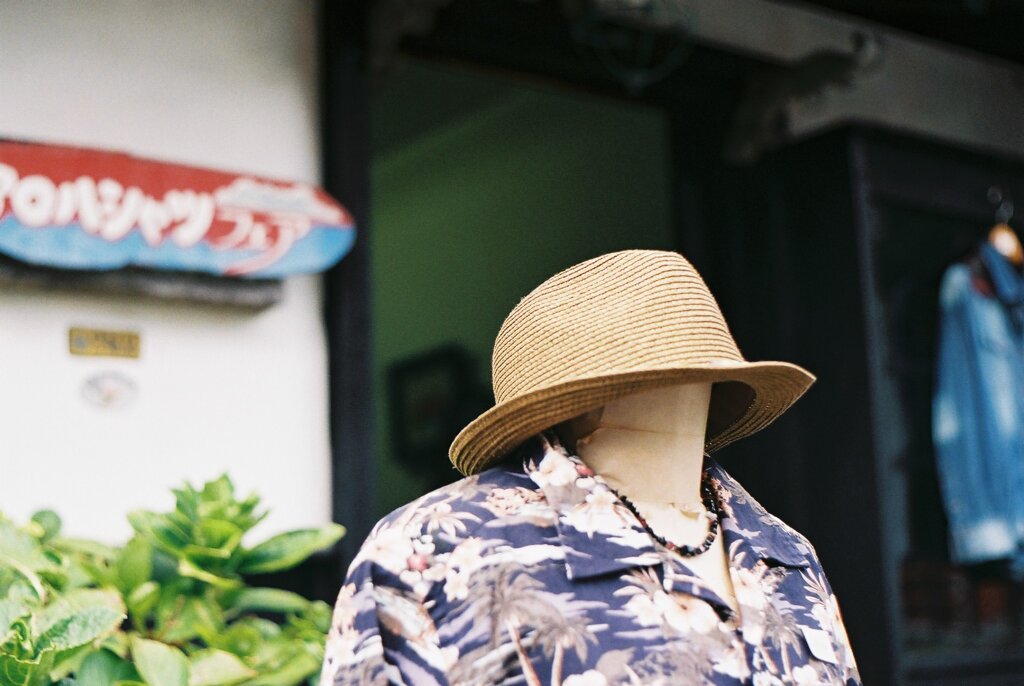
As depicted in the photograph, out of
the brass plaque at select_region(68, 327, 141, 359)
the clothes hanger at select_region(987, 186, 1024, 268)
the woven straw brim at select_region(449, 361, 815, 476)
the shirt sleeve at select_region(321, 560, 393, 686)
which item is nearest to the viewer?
the shirt sleeve at select_region(321, 560, 393, 686)

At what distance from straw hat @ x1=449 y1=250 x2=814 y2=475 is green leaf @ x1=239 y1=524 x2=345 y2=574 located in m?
0.70

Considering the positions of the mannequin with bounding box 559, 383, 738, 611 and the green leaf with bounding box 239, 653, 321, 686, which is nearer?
the mannequin with bounding box 559, 383, 738, 611

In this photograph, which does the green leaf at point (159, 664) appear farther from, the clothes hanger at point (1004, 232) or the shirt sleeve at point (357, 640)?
the clothes hanger at point (1004, 232)

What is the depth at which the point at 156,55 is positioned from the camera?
2646mm

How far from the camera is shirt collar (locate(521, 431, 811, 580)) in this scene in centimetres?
123

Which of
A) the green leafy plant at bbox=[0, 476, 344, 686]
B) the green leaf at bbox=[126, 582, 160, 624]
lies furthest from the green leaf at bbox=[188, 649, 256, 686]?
the green leaf at bbox=[126, 582, 160, 624]

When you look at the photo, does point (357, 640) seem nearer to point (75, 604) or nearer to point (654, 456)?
point (654, 456)

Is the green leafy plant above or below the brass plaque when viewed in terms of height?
below

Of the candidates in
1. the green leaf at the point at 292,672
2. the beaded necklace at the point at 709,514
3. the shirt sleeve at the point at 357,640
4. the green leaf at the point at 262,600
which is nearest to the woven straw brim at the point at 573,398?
the beaded necklace at the point at 709,514

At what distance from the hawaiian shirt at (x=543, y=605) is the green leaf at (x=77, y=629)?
556 mm

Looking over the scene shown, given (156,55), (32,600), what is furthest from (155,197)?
(32,600)

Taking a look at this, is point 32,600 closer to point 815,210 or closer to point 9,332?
point 9,332

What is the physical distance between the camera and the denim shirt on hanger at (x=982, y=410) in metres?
3.41

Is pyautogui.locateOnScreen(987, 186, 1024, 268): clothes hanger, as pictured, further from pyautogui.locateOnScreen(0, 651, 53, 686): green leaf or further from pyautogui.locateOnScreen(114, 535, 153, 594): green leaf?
pyautogui.locateOnScreen(0, 651, 53, 686): green leaf
